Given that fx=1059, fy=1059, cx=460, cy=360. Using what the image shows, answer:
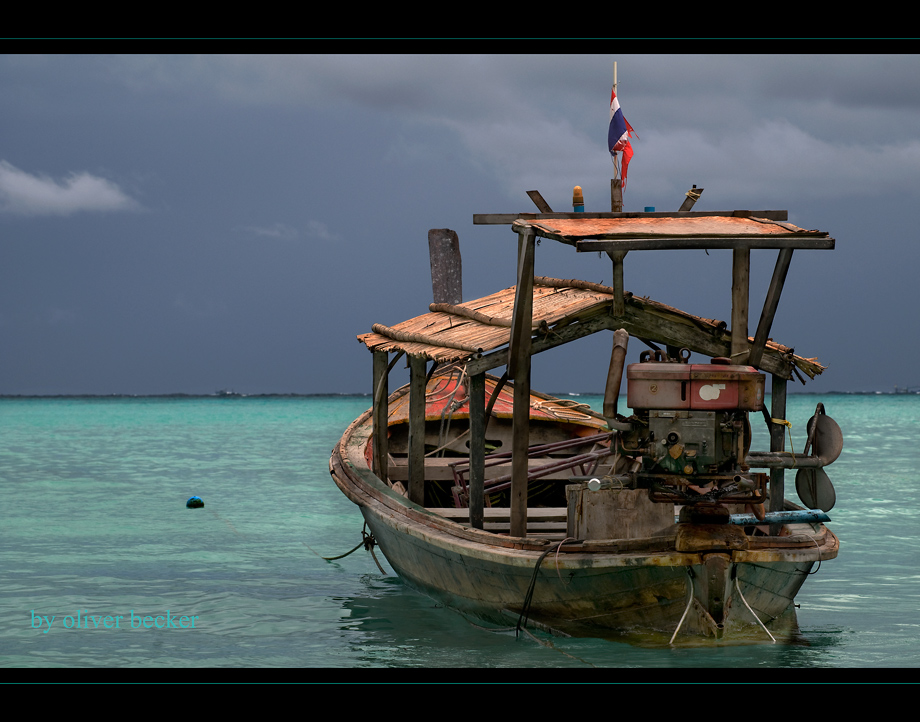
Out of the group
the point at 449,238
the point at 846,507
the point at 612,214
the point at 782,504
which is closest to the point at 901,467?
→ the point at 846,507

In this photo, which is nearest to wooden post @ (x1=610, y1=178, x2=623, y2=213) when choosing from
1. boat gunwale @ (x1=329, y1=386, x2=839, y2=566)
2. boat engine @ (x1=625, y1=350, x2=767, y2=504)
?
boat engine @ (x1=625, y1=350, x2=767, y2=504)

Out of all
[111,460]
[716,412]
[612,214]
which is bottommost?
[111,460]

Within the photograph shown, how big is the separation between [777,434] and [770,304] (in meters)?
1.19

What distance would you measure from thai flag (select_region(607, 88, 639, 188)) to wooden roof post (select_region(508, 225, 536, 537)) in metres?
1.13

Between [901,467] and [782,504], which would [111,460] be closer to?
[901,467]

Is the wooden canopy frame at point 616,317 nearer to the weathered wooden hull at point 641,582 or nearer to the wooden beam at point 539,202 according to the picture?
the wooden beam at point 539,202

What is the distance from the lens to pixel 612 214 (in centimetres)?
755

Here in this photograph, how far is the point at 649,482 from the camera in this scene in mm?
6434

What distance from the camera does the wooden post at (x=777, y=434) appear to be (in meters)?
7.88

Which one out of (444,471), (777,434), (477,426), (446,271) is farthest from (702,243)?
(446,271)

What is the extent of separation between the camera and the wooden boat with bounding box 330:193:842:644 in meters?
6.29

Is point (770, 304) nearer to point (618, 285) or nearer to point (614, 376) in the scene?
point (618, 285)

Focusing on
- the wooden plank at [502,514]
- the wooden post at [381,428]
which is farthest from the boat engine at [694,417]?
the wooden post at [381,428]
